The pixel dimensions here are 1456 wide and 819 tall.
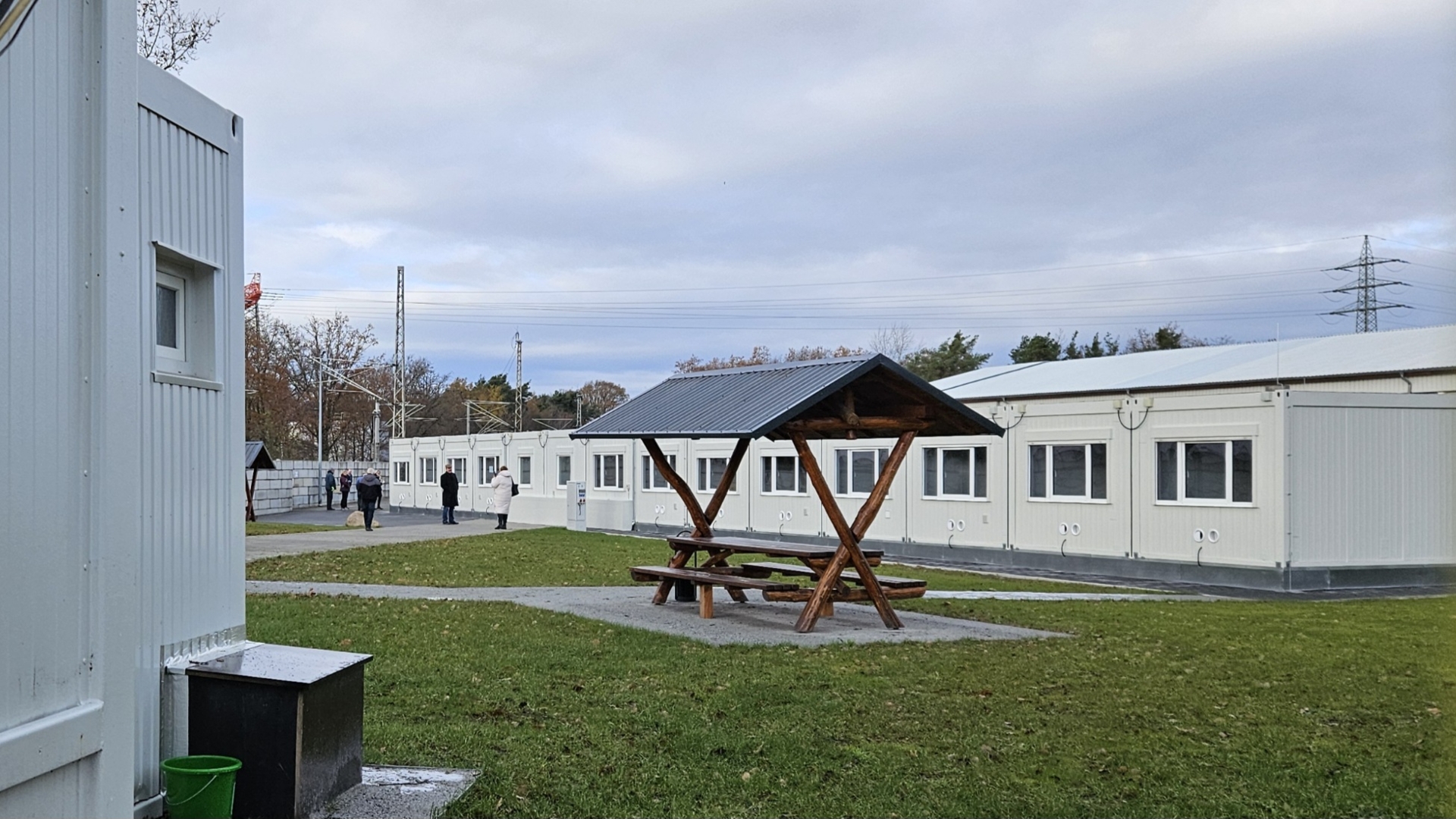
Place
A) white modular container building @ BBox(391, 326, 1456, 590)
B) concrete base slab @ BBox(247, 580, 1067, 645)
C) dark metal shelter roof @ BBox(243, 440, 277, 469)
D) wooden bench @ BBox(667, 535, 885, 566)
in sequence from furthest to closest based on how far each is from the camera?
dark metal shelter roof @ BBox(243, 440, 277, 469), white modular container building @ BBox(391, 326, 1456, 590), wooden bench @ BBox(667, 535, 885, 566), concrete base slab @ BBox(247, 580, 1067, 645)

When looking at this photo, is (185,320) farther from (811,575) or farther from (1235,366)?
(1235,366)

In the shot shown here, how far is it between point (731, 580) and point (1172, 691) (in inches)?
211

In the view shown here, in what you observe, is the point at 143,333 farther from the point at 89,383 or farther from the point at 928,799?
the point at 928,799

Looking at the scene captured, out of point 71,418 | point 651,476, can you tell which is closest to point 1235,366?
point 651,476

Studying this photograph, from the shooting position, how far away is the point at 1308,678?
9391 mm

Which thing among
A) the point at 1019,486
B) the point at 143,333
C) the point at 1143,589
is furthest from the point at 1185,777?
the point at 1019,486

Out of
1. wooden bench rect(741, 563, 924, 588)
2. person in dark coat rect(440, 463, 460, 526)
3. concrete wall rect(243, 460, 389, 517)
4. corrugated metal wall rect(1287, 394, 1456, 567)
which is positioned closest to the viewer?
wooden bench rect(741, 563, 924, 588)

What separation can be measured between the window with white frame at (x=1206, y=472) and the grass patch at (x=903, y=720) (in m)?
8.57

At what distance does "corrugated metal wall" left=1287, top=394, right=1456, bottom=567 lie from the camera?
1998 cm

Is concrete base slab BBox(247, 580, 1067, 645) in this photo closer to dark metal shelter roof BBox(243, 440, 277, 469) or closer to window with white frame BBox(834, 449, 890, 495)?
window with white frame BBox(834, 449, 890, 495)

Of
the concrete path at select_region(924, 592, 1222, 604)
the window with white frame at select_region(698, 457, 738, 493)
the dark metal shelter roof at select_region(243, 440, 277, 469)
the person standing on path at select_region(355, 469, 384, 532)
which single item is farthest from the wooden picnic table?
the dark metal shelter roof at select_region(243, 440, 277, 469)

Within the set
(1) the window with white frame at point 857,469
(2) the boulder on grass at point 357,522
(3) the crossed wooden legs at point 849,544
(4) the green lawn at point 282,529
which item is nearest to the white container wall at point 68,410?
(3) the crossed wooden legs at point 849,544

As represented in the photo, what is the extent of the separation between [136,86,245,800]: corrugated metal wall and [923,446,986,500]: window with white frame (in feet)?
68.2

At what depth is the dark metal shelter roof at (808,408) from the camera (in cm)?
1207
